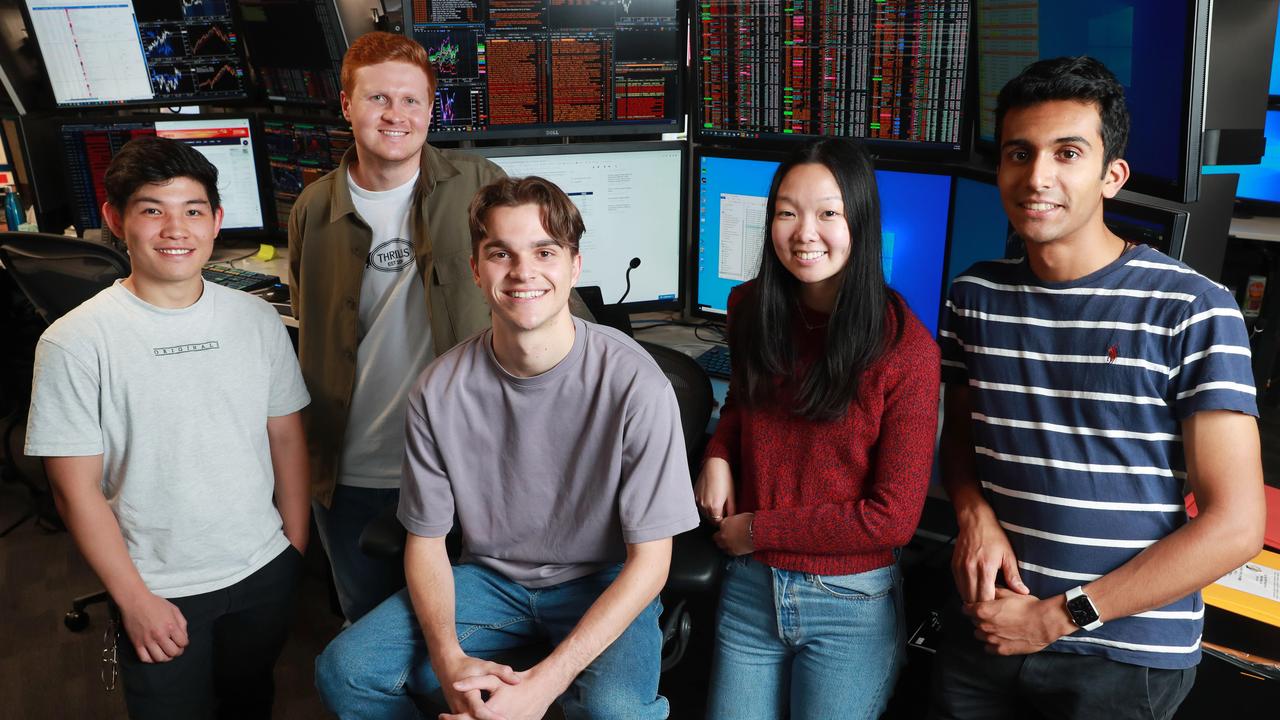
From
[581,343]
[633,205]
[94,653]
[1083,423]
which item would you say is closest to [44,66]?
[94,653]

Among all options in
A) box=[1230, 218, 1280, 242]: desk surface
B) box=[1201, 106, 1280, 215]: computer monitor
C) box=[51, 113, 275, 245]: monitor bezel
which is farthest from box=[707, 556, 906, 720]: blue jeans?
box=[1201, 106, 1280, 215]: computer monitor

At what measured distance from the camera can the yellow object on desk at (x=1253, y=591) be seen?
146 cm

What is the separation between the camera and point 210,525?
1643mm

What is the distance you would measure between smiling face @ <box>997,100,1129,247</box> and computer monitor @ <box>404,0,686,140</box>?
1190 mm

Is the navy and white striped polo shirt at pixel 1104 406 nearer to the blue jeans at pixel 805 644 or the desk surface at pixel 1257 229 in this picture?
the blue jeans at pixel 805 644

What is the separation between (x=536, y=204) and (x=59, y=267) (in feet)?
5.48

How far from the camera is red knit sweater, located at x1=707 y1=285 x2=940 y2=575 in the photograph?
4.76ft

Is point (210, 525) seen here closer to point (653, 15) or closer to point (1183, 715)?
point (653, 15)

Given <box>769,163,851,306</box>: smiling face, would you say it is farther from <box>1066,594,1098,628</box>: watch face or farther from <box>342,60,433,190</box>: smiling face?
<box>342,60,433,190</box>: smiling face

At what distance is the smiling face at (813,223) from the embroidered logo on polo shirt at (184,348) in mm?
1008

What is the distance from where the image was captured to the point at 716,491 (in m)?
1.62

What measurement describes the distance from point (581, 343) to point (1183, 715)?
3.81 feet

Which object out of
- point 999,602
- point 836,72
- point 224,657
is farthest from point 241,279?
point 999,602

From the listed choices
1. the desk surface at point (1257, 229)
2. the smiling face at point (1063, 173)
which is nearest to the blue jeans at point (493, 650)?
the smiling face at point (1063, 173)
